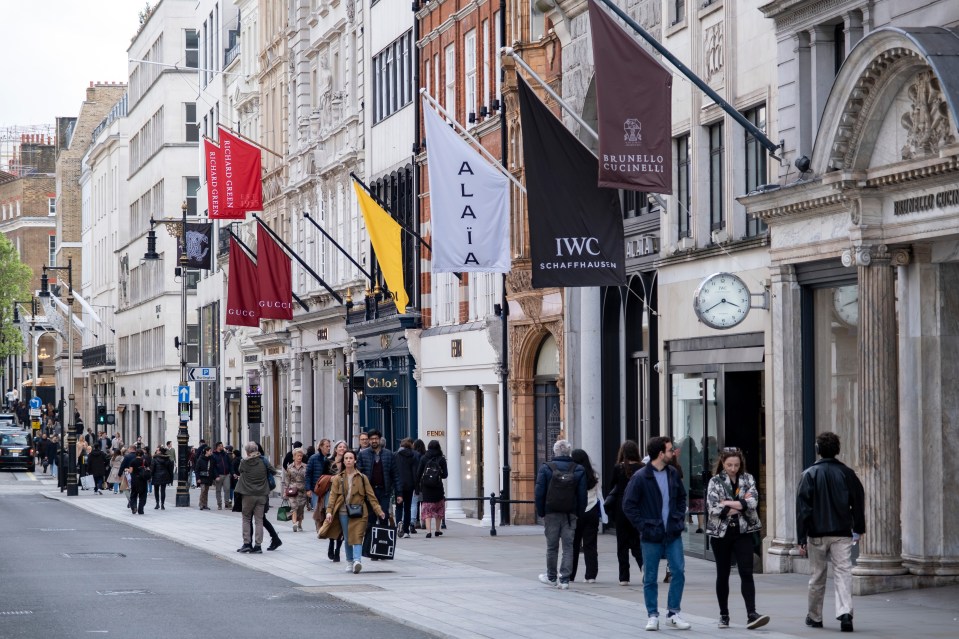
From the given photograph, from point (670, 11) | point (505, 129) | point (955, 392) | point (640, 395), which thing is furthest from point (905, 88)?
point (505, 129)

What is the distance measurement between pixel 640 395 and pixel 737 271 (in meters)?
5.93

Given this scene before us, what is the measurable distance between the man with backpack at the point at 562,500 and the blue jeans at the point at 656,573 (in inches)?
158

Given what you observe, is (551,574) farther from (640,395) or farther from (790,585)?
(640,395)

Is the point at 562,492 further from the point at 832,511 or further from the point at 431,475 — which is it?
the point at 431,475

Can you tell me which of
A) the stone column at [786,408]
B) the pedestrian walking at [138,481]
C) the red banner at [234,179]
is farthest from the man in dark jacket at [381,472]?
the red banner at [234,179]

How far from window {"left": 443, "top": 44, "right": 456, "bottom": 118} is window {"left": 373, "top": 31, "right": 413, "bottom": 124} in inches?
116

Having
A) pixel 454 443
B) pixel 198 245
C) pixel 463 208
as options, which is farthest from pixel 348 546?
pixel 198 245

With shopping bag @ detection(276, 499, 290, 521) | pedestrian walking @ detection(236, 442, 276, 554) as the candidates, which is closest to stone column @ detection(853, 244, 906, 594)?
pedestrian walking @ detection(236, 442, 276, 554)

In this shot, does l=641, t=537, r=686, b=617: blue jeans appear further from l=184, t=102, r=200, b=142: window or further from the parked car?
the parked car

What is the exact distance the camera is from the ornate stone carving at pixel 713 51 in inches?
1002

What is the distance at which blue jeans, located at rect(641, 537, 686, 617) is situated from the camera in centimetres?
1717

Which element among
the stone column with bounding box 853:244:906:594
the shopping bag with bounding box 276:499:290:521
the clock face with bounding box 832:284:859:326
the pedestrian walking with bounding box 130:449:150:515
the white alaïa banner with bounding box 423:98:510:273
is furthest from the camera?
the pedestrian walking with bounding box 130:449:150:515

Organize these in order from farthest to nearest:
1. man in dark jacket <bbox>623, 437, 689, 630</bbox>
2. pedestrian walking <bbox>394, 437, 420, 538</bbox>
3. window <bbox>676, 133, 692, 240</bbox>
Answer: pedestrian walking <bbox>394, 437, 420, 538</bbox> → window <bbox>676, 133, 692, 240</bbox> → man in dark jacket <bbox>623, 437, 689, 630</bbox>

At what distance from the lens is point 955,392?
19875 millimetres
